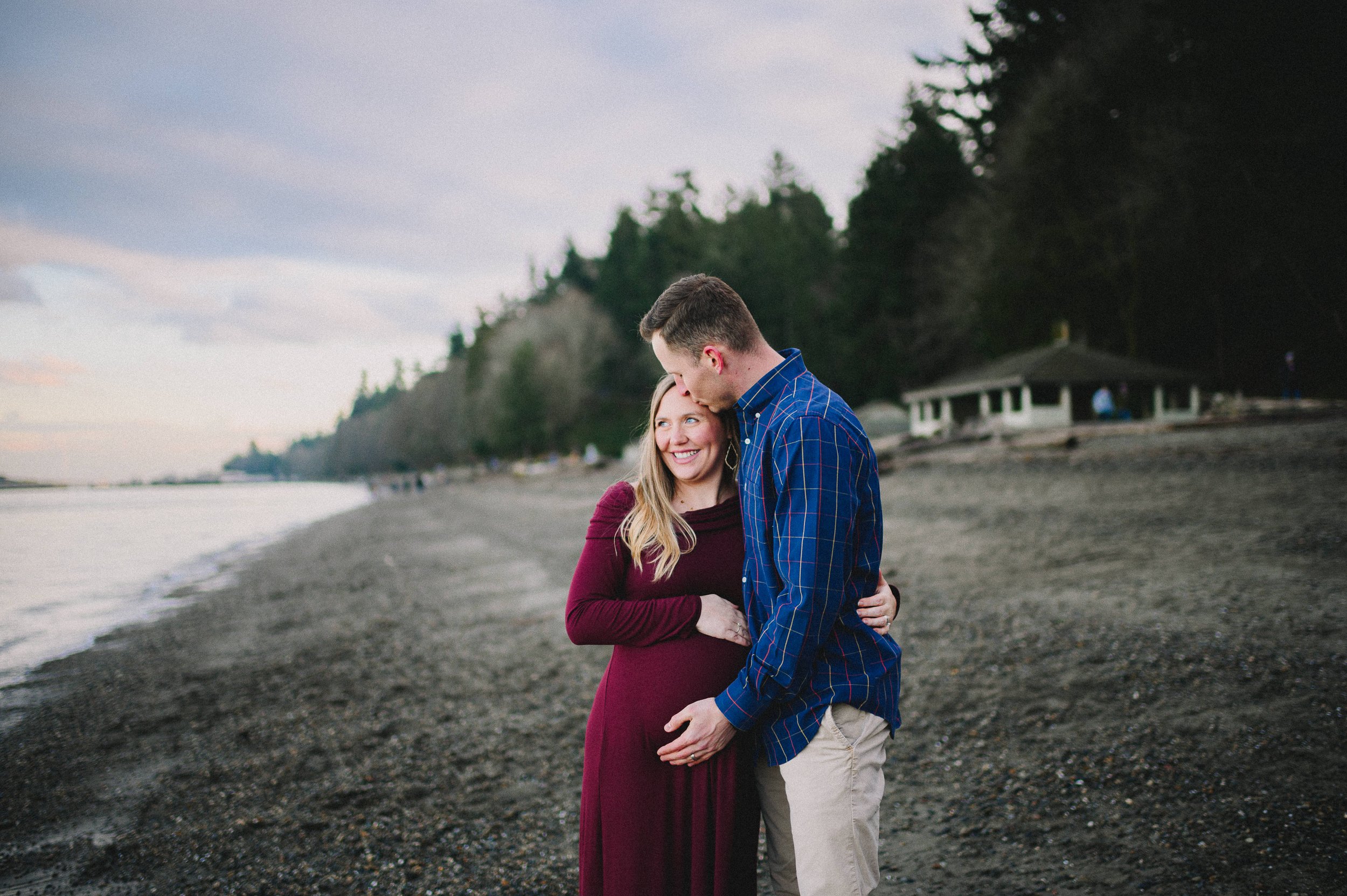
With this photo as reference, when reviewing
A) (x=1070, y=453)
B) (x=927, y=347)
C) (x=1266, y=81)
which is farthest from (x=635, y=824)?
(x=927, y=347)

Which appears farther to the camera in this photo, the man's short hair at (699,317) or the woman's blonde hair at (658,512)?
the woman's blonde hair at (658,512)

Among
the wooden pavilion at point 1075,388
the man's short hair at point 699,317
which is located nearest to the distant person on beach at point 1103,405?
the wooden pavilion at point 1075,388

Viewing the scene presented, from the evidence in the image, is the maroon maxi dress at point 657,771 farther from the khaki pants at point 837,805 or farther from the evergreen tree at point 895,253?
the evergreen tree at point 895,253

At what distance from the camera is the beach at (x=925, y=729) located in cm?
388

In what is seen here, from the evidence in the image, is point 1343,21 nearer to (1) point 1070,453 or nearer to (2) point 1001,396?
(1) point 1070,453

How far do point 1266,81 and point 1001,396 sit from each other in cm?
1377

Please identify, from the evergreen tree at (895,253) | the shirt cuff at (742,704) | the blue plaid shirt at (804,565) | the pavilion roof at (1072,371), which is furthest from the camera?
the evergreen tree at (895,253)

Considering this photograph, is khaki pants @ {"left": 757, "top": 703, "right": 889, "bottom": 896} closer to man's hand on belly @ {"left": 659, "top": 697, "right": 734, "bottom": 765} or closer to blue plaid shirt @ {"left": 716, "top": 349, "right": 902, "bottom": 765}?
blue plaid shirt @ {"left": 716, "top": 349, "right": 902, "bottom": 765}

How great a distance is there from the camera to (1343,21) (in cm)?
1798

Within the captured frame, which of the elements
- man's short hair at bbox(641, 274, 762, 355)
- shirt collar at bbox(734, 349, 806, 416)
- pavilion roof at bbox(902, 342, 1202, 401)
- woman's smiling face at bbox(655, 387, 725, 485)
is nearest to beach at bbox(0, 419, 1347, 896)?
woman's smiling face at bbox(655, 387, 725, 485)

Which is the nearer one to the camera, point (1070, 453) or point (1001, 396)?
point (1070, 453)

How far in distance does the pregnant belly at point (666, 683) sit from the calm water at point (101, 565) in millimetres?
10918

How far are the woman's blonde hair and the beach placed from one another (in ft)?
8.04

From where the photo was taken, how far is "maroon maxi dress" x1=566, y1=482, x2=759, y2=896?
2.30m
